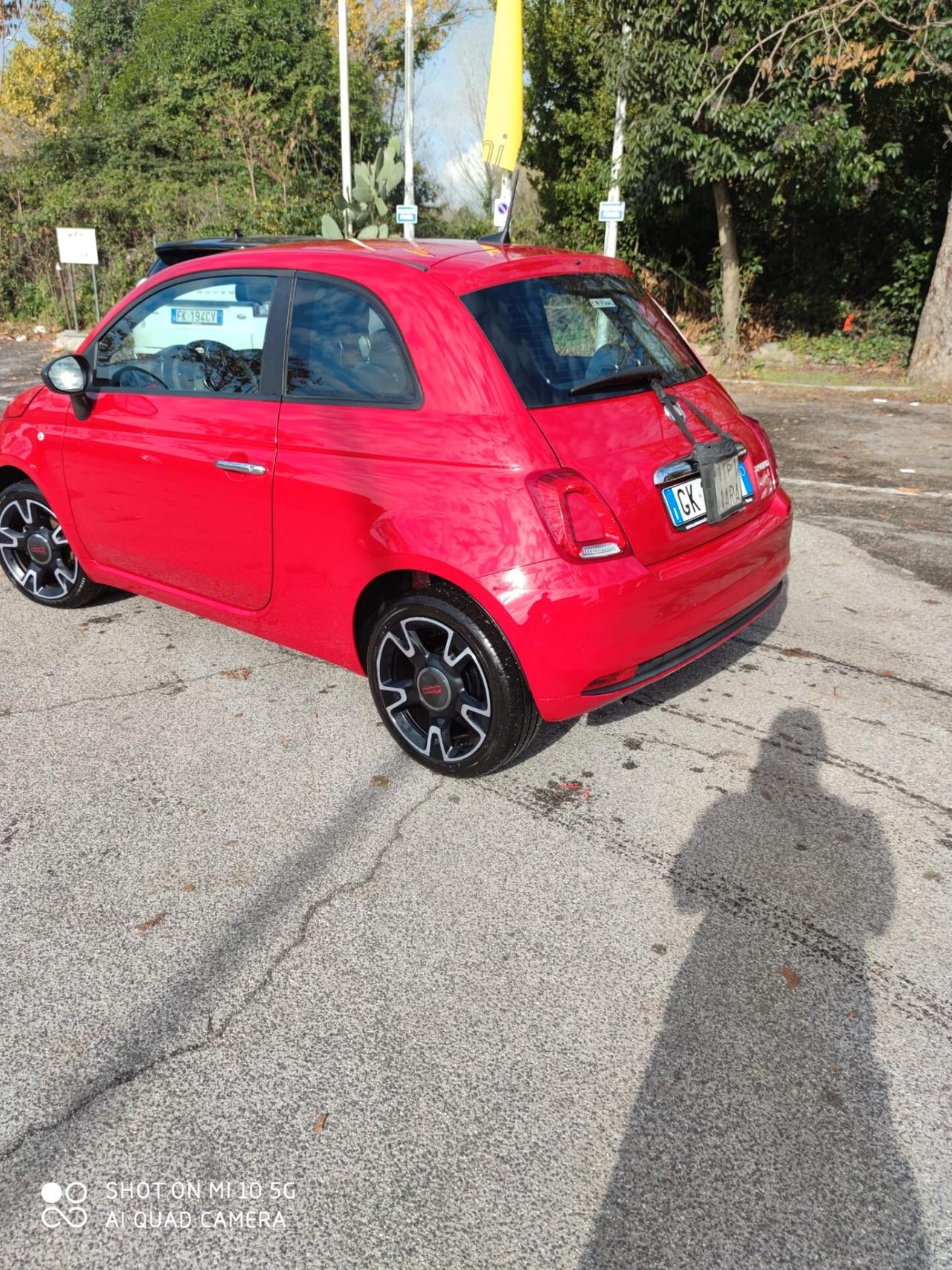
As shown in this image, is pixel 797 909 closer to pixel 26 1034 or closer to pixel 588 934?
pixel 588 934

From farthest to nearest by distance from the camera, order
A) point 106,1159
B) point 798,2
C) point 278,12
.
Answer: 1. point 278,12
2. point 798,2
3. point 106,1159

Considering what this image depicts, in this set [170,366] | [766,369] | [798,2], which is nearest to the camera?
[170,366]

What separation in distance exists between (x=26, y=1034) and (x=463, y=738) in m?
1.65

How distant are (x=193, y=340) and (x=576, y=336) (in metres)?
1.60

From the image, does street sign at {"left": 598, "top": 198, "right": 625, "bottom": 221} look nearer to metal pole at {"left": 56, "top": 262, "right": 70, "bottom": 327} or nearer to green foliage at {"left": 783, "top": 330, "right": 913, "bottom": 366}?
green foliage at {"left": 783, "top": 330, "right": 913, "bottom": 366}

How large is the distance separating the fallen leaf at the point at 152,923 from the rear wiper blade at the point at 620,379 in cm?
208

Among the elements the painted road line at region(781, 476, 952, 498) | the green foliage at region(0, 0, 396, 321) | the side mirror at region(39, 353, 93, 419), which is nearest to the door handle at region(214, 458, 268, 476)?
the side mirror at region(39, 353, 93, 419)

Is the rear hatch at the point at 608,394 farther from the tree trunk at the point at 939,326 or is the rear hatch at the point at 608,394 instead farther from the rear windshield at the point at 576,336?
the tree trunk at the point at 939,326

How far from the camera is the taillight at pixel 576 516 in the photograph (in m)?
3.05

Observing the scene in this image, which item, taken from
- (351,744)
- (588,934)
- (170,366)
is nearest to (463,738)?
(351,744)

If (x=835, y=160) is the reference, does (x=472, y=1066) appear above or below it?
below

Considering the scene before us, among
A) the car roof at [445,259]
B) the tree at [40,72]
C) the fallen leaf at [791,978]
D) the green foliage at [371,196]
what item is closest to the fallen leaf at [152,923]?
the fallen leaf at [791,978]

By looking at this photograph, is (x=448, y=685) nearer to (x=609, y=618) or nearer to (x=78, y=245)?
(x=609, y=618)

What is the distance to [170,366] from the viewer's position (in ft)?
13.4
